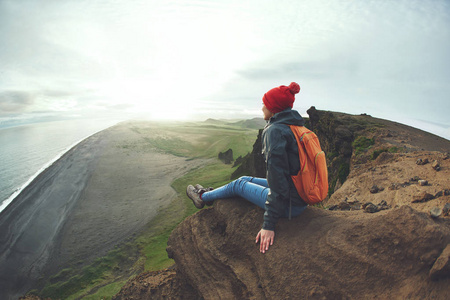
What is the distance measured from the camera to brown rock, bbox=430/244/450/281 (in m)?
2.46

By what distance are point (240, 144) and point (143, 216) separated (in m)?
33.1

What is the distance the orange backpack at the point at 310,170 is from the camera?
3473 mm

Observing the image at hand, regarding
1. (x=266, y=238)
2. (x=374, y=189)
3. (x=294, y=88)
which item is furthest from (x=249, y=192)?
(x=374, y=189)

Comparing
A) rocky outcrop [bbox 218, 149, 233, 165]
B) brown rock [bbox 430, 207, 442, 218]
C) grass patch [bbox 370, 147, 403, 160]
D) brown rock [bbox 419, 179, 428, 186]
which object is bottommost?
rocky outcrop [bbox 218, 149, 233, 165]

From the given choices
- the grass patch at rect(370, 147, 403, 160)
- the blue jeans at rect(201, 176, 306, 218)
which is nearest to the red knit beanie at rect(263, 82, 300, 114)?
the blue jeans at rect(201, 176, 306, 218)

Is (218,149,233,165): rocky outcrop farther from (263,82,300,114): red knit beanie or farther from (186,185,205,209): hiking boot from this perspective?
(263,82,300,114): red knit beanie

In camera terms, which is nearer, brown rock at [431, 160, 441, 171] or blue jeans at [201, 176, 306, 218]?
blue jeans at [201, 176, 306, 218]

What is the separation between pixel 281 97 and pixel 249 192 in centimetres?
196

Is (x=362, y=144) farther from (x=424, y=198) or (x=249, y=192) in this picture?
(x=249, y=192)

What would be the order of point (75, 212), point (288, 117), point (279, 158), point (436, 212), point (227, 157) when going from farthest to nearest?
point (227, 157) → point (75, 212) → point (288, 117) → point (279, 158) → point (436, 212)

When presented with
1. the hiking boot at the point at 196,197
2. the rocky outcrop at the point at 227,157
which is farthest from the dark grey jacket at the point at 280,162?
the rocky outcrop at the point at 227,157

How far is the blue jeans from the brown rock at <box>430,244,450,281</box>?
1716mm

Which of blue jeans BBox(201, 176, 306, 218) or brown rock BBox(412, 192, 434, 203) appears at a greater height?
blue jeans BBox(201, 176, 306, 218)

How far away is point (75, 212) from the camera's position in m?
21.0
